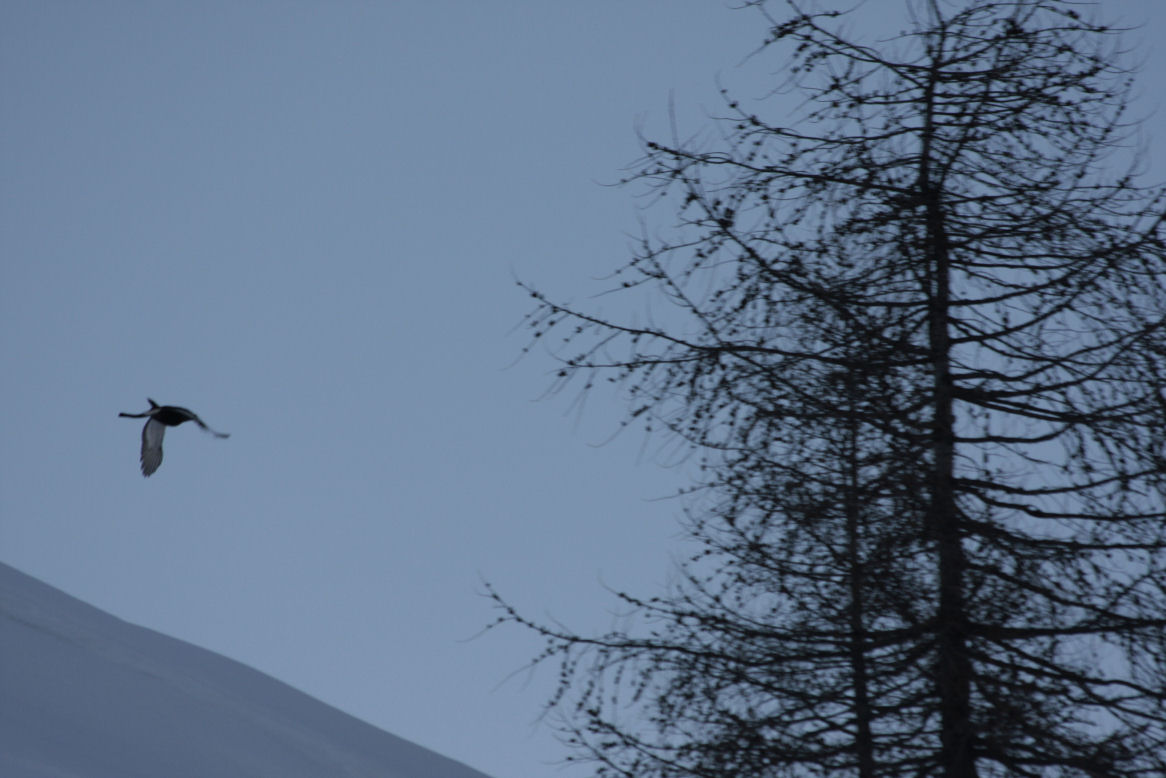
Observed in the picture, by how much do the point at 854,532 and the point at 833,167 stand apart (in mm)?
1412

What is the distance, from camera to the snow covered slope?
5.21 m

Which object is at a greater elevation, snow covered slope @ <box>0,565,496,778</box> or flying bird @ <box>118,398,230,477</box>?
flying bird @ <box>118,398,230,477</box>

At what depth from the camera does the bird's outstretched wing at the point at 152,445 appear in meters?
4.86

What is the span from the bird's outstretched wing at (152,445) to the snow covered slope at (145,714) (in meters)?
1.28

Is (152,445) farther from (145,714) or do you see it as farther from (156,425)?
(145,714)

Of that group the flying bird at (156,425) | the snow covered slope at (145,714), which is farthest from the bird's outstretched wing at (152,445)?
the snow covered slope at (145,714)

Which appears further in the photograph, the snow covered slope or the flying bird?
the snow covered slope

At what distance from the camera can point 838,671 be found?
4.07 metres

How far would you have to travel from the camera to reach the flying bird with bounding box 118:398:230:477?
191 inches

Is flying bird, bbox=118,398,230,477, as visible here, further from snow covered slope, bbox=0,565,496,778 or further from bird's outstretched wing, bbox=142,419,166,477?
snow covered slope, bbox=0,565,496,778

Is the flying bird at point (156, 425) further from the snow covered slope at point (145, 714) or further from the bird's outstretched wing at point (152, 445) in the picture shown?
the snow covered slope at point (145, 714)

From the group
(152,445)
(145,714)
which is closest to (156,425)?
(152,445)

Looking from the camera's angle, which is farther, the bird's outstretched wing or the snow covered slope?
the snow covered slope

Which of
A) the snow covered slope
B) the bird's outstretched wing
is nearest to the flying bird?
the bird's outstretched wing
